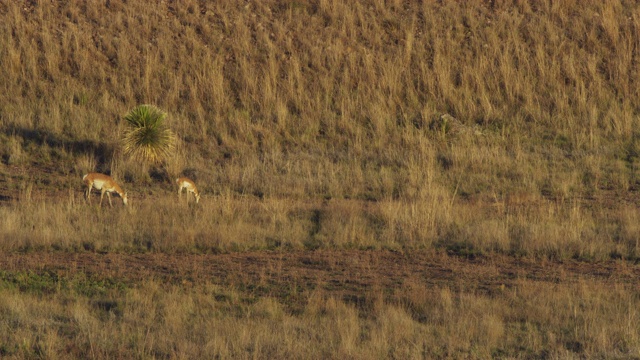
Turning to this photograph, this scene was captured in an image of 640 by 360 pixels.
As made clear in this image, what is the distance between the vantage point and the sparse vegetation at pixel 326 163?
8602 mm

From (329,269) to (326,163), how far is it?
721 centimetres

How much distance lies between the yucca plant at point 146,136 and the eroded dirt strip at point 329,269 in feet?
20.2

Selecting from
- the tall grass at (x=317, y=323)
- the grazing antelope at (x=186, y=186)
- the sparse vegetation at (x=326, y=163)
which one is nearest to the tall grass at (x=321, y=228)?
the sparse vegetation at (x=326, y=163)

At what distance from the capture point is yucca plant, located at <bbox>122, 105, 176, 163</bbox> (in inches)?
717

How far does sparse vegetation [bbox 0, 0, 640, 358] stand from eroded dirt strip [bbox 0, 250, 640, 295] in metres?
0.19

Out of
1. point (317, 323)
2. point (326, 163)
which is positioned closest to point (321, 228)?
point (317, 323)

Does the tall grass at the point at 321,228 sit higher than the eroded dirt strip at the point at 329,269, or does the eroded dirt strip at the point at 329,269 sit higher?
the tall grass at the point at 321,228

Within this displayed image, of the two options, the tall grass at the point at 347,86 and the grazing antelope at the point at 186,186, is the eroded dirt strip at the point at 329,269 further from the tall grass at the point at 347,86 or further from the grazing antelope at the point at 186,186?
the tall grass at the point at 347,86

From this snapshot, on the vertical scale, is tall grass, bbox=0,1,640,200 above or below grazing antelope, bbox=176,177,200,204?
above

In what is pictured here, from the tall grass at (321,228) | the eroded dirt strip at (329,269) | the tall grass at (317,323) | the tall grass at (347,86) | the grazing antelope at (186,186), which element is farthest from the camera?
the tall grass at (347,86)

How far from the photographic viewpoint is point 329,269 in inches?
458

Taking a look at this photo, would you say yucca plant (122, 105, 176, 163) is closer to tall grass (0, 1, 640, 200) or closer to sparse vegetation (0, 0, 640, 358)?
sparse vegetation (0, 0, 640, 358)

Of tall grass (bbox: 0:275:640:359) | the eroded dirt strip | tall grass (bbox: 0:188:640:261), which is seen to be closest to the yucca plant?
tall grass (bbox: 0:188:640:261)

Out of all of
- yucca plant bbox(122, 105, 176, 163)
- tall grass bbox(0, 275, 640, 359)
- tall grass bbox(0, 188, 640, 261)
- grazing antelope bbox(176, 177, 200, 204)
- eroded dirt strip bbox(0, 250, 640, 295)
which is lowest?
tall grass bbox(0, 275, 640, 359)
